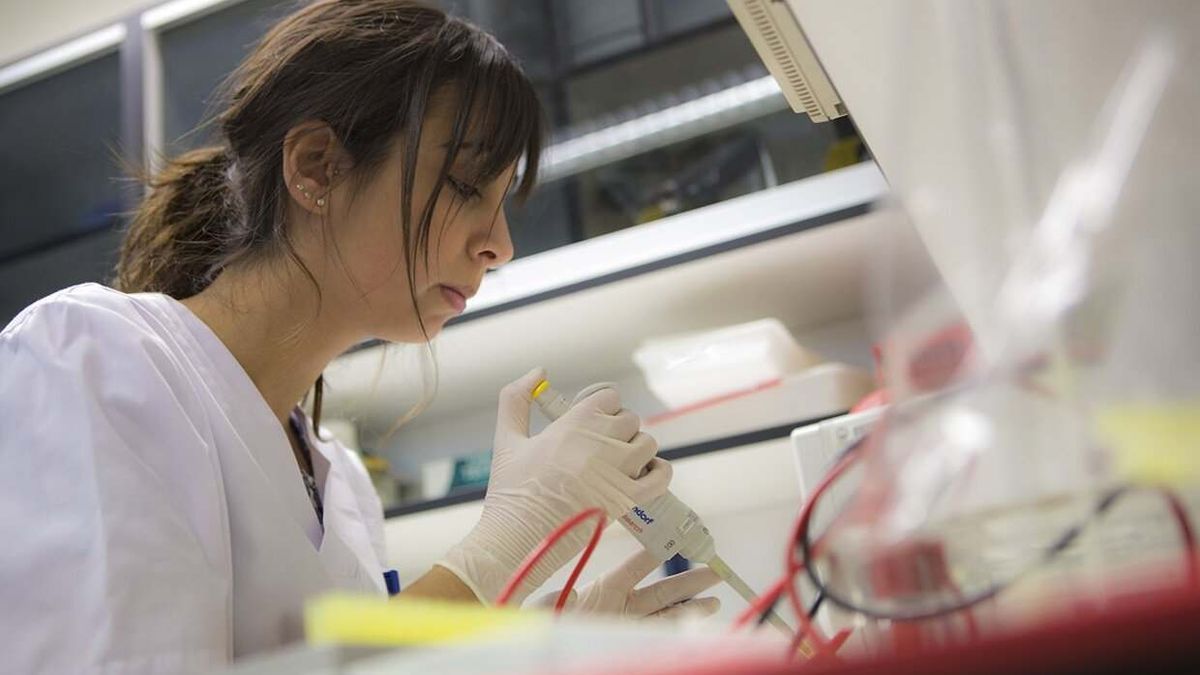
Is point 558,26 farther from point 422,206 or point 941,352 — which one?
point 941,352

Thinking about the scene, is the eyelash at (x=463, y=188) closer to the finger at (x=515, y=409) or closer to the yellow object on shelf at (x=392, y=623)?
the finger at (x=515, y=409)

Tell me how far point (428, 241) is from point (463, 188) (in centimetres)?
8

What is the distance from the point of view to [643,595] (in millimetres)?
1394

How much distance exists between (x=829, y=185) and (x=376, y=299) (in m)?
0.82

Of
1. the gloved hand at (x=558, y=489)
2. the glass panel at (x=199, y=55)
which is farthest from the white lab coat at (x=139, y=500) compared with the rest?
the glass panel at (x=199, y=55)

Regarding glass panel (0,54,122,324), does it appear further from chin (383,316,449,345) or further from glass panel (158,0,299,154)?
chin (383,316,449,345)

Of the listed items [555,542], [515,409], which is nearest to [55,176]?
[515,409]

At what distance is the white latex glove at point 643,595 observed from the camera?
1.36 metres

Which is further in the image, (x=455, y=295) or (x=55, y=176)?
(x=55, y=176)

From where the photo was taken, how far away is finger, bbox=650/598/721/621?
135cm

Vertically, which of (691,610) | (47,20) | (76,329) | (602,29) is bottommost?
(691,610)

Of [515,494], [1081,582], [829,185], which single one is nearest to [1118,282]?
[1081,582]

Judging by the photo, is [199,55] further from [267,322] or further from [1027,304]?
[1027,304]

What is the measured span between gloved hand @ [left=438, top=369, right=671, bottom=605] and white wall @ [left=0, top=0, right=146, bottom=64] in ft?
6.21
